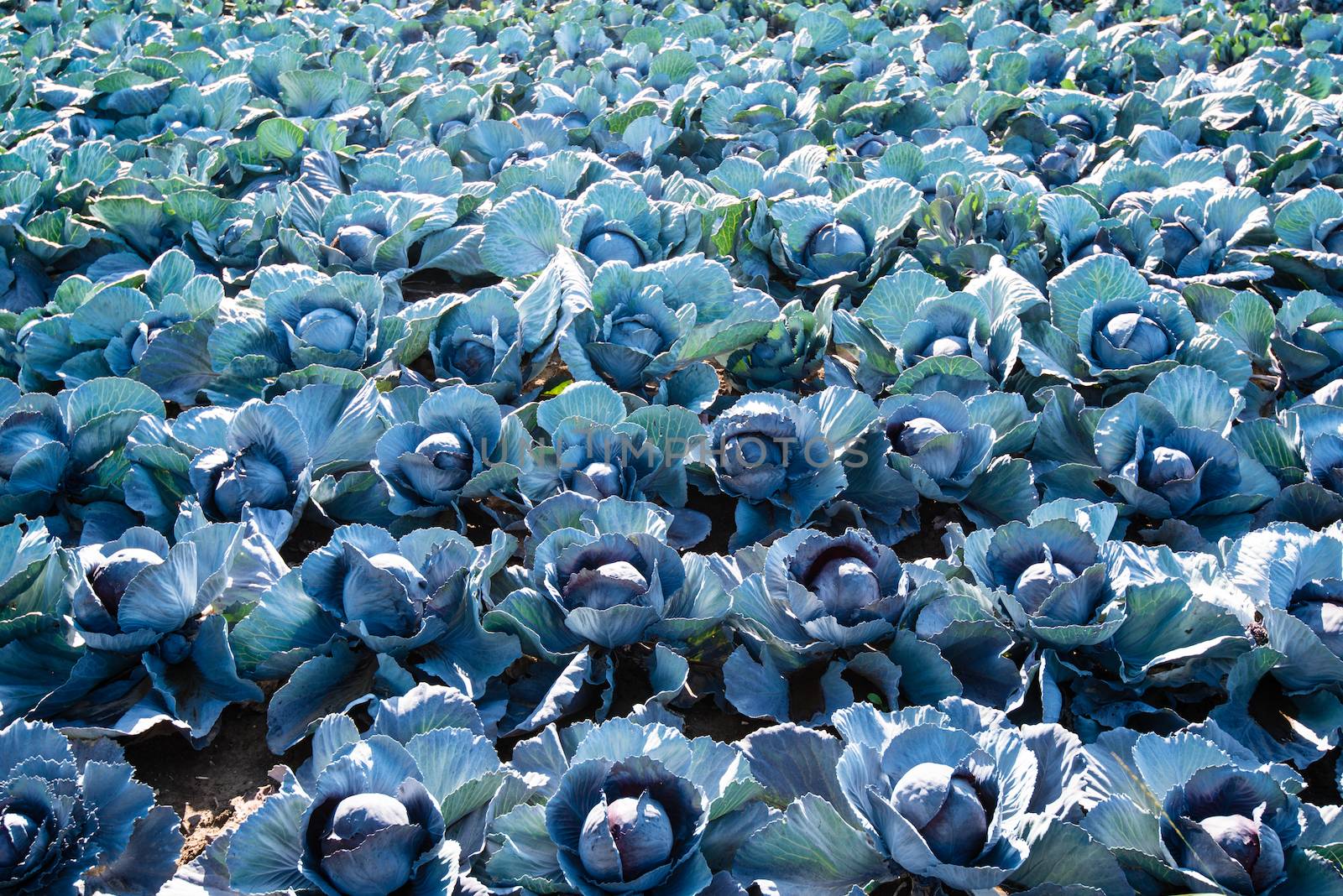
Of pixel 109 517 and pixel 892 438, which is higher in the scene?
pixel 892 438

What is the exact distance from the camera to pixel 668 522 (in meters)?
2.36

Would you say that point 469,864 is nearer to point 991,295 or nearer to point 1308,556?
point 1308,556

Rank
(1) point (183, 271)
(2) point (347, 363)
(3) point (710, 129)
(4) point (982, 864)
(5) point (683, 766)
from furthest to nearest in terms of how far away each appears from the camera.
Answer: (3) point (710, 129) → (1) point (183, 271) → (2) point (347, 363) → (5) point (683, 766) → (4) point (982, 864)

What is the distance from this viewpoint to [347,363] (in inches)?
122

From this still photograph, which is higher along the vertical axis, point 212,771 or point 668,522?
point 668,522

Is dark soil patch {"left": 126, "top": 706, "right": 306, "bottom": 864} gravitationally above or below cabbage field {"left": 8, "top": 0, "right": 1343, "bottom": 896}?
below

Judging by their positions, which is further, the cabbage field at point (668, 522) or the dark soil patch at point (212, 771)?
the dark soil patch at point (212, 771)

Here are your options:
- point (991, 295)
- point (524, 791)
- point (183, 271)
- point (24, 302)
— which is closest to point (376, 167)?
point (183, 271)

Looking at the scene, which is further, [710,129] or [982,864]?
[710,129]

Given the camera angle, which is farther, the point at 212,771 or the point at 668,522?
the point at 668,522

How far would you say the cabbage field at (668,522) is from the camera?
1.80 meters

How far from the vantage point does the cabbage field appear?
5.92ft

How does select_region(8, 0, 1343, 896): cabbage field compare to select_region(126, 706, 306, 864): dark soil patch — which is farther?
select_region(126, 706, 306, 864): dark soil patch

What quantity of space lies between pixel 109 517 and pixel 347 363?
0.76 m
